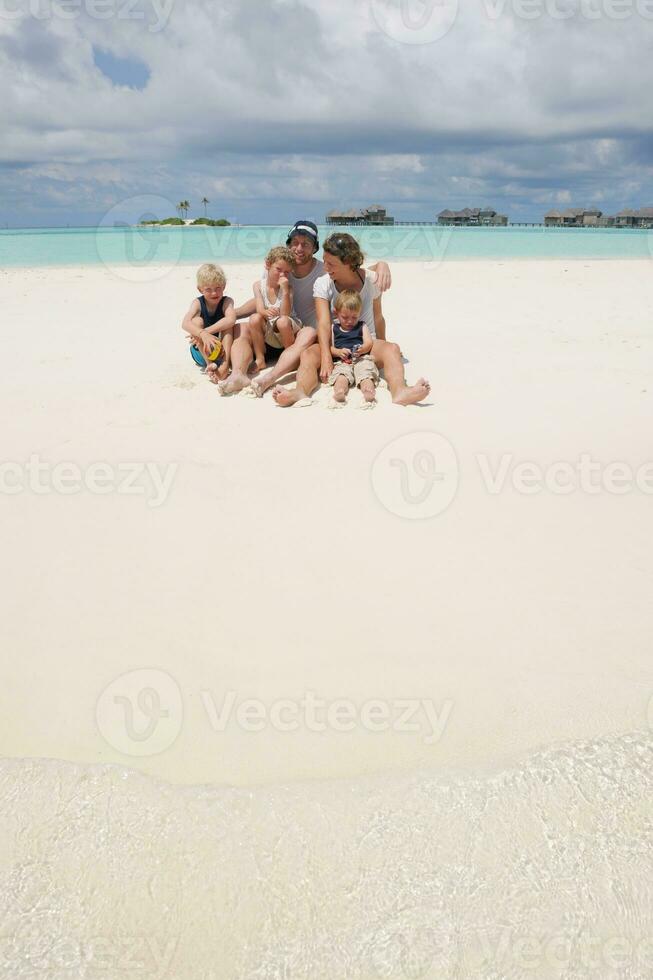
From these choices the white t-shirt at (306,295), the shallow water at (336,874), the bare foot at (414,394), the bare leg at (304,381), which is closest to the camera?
the shallow water at (336,874)

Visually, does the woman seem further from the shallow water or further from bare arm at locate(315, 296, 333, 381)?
the shallow water

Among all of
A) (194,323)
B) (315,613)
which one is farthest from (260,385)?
(315,613)

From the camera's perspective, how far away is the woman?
485cm

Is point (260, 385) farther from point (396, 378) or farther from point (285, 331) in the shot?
point (396, 378)

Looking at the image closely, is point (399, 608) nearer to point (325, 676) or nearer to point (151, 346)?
point (325, 676)

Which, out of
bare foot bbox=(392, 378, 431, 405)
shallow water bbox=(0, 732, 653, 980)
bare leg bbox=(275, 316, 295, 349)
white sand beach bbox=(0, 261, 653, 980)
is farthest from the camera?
bare leg bbox=(275, 316, 295, 349)

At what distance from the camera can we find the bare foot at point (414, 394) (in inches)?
177

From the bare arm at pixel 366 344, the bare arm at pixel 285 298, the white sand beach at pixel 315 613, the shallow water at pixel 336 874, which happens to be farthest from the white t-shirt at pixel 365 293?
the shallow water at pixel 336 874

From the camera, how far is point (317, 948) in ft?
4.81

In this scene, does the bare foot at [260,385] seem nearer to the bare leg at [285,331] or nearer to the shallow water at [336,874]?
the bare leg at [285,331]

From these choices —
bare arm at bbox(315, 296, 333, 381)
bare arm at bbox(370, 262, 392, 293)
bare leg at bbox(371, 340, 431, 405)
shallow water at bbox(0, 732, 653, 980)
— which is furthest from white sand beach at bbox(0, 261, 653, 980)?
bare arm at bbox(370, 262, 392, 293)

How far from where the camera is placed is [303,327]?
549 centimetres

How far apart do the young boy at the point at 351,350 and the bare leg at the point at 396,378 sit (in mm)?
77

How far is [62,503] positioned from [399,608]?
5.92 ft
